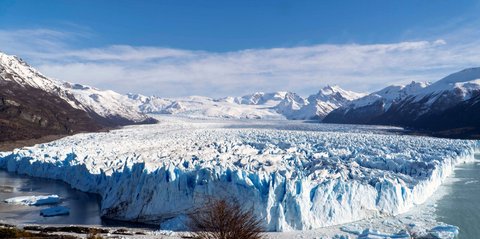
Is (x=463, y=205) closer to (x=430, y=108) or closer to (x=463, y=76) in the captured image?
(x=430, y=108)

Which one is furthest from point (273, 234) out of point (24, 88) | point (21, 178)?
point (24, 88)

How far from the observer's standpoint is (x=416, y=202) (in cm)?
1672

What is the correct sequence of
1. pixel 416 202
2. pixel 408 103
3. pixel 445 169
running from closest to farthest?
pixel 416 202
pixel 445 169
pixel 408 103

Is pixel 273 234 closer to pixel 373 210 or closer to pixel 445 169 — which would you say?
pixel 373 210

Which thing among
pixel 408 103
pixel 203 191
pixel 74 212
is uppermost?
pixel 408 103

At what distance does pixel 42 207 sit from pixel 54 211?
187 centimetres

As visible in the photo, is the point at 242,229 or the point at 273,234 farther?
the point at 273,234

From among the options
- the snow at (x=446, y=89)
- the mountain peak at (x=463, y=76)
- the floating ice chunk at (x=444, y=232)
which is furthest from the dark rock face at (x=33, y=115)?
the mountain peak at (x=463, y=76)

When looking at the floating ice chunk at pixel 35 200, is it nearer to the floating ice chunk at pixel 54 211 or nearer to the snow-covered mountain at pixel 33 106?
the floating ice chunk at pixel 54 211

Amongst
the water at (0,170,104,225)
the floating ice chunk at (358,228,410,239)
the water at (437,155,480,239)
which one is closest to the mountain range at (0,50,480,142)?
the water at (0,170,104,225)

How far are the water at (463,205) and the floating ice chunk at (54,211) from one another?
13.9 m

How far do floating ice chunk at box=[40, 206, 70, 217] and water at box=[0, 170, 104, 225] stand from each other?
0.19 m

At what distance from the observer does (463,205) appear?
16.5m

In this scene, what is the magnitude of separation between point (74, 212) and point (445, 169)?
18.2 meters
